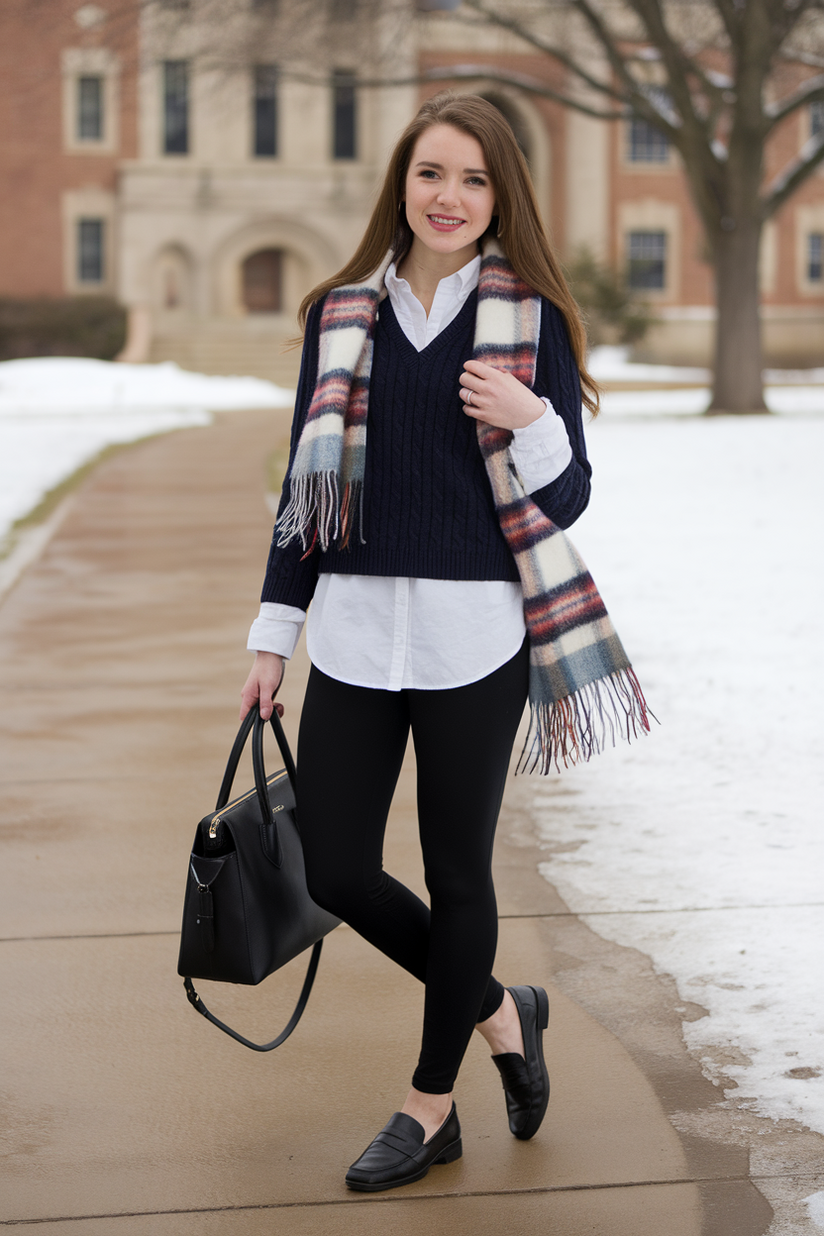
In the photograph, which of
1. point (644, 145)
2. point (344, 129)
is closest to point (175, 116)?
point (344, 129)

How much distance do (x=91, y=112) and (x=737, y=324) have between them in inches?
1016

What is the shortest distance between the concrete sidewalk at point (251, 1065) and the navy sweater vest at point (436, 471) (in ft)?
3.73

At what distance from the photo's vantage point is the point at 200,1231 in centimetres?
262

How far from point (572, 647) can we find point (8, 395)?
101 ft

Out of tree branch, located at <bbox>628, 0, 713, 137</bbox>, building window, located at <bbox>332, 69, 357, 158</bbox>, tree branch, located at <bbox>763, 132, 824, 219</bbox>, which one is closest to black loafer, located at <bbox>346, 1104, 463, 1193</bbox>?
tree branch, located at <bbox>628, 0, 713, 137</bbox>

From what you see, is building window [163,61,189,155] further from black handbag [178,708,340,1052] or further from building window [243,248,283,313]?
black handbag [178,708,340,1052]

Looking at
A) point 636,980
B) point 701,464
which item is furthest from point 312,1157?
point 701,464

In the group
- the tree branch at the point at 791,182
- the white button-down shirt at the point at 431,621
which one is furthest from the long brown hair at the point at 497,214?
the tree branch at the point at 791,182

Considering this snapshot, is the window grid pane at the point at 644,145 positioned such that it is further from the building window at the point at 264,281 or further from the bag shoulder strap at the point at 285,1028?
the bag shoulder strap at the point at 285,1028

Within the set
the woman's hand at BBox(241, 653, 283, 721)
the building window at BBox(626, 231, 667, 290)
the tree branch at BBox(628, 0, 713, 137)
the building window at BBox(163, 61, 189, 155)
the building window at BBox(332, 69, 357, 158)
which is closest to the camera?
the woman's hand at BBox(241, 653, 283, 721)

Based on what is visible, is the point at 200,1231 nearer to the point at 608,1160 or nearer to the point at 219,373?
the point at 608,1160

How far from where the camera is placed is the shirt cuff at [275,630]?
2.86 m

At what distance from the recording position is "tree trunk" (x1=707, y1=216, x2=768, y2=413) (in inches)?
869

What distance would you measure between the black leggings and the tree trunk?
2018 cm
